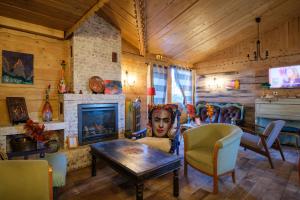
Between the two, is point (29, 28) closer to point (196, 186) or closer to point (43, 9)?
point (43, 9)

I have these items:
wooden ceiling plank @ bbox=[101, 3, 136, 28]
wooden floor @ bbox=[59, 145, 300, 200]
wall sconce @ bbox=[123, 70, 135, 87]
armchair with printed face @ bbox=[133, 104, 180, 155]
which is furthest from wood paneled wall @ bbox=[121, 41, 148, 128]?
wooden floor @ bbox=[59, 145, 300, 200]

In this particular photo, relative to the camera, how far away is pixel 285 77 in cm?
461

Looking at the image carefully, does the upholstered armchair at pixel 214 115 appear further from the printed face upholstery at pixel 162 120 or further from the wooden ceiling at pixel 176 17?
the printed face upholstery at pixel 162 120

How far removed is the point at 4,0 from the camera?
246cm

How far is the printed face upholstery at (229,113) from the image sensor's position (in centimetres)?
508

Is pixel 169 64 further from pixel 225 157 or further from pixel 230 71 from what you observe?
pixel 225 157

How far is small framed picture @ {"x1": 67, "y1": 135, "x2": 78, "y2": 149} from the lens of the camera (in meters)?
3.17

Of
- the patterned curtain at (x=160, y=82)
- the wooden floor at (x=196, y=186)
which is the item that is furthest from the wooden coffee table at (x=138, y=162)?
the patterned curtain at (x=160, y=82)

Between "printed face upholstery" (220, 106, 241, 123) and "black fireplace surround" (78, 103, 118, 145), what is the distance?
3413 mm

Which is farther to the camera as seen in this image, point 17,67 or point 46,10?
point 17,67

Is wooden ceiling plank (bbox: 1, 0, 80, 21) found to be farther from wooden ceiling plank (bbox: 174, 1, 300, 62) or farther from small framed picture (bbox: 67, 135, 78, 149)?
wooden ceiling plank (bbox: 174, 1, 300, 62)

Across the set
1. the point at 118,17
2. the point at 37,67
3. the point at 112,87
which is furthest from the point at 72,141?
the point at 118,17

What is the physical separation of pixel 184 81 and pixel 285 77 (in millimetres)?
2953

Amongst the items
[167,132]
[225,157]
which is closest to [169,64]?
[167,132]
